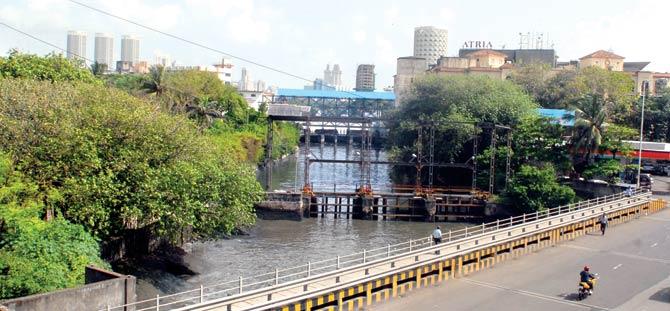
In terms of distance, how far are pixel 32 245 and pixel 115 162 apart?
17.6ft

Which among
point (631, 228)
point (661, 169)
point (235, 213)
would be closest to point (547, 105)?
point (661, 169)

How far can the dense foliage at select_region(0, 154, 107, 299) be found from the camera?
19328mm

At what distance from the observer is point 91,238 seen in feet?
76.0

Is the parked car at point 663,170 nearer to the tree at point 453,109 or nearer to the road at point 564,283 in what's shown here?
the tree at point 453,109

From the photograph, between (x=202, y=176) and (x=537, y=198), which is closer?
(x=202, y=176)

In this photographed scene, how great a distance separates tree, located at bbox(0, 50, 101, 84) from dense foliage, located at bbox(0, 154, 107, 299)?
19874 millimetres

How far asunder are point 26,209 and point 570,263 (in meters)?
19.6

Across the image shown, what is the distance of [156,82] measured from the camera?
51.9 meters

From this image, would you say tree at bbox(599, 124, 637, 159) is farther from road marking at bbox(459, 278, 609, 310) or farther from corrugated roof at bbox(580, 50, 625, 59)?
corrugated roof at bbox(580, 50, 625, 59)

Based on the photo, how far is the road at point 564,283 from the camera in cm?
2083

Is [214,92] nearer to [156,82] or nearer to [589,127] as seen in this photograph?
[156,82]

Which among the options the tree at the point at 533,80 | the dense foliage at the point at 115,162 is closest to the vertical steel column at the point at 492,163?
the dense foliage at the point at 115,162

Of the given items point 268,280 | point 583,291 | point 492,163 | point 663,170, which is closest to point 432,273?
point 583,291

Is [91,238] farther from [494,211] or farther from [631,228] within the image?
[494,211]
